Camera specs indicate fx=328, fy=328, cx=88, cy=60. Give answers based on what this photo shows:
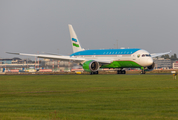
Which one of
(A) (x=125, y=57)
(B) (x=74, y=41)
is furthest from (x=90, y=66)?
(B) (x=74, y=41)

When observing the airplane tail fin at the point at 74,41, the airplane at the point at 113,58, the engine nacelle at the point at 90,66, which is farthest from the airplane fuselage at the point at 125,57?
the airplane tail fin at the point at 74,41

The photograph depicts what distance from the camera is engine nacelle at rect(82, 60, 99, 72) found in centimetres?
6242

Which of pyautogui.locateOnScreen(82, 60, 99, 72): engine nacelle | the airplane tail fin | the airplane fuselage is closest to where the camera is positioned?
the airplane fuselage

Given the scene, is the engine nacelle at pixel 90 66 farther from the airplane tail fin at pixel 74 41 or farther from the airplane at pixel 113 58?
the airplane tail fin at pixel 74 41

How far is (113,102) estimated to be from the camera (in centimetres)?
1933

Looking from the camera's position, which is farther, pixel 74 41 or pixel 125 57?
pixel 74 41

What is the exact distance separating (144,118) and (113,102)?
563 centimetres

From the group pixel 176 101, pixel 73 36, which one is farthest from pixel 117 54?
pixel 176 101

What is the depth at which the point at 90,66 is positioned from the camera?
204 ft

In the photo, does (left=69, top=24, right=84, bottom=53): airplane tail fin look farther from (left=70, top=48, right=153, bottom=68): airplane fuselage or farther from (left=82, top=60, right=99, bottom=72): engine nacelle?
(left=82, top=60, right=99, bottom=72): engine nacelle

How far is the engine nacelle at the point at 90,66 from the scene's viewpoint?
205 feet

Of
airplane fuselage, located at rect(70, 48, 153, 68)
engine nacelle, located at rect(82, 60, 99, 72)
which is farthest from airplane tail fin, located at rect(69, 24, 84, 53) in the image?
engine nacelle, located at rect(82, 60, 99, 72)

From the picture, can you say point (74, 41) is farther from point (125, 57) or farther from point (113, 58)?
point (125, 57)

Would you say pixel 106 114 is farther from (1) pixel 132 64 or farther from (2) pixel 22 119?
(1) pixel 132 64
